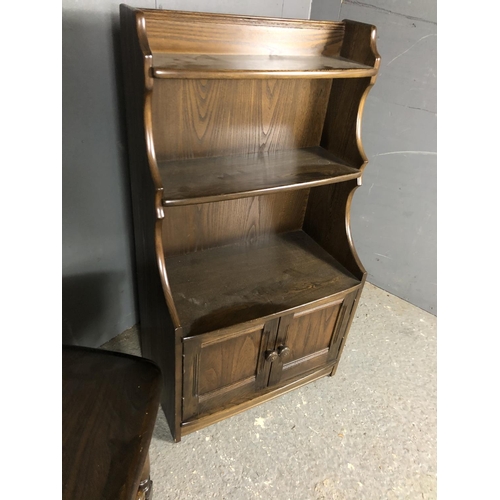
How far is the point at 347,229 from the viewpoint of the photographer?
5.07ft

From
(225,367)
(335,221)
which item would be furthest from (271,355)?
(335,221)

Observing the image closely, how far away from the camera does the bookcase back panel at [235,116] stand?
1244mm

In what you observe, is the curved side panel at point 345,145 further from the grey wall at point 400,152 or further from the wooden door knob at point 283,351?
the grey wall at point 400,152

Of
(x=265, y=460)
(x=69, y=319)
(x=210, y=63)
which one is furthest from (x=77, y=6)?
(x=265, y=460)

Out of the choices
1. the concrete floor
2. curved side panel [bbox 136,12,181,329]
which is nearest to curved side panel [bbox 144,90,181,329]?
curved side panel [bbox 136,12,181,329]

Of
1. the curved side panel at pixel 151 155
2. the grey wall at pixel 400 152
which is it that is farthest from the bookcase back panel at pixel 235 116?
the grey wall at pixel 400 152

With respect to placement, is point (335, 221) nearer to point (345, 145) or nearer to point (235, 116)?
point (345, 145)

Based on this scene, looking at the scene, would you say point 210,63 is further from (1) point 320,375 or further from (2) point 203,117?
(1) point 320,375

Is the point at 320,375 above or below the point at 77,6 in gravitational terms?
below

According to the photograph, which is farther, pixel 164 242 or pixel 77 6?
pixel 164 242

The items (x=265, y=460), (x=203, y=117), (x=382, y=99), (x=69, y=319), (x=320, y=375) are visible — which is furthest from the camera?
(x=382, y=99)

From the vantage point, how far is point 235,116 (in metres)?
1.37

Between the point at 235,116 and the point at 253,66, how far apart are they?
0.26 m

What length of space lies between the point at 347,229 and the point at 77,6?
1121mm
